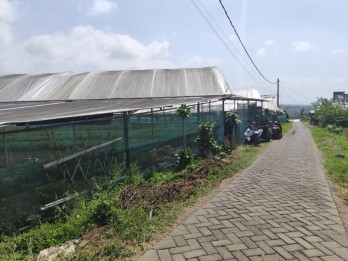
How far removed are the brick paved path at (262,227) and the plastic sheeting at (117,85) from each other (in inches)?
417

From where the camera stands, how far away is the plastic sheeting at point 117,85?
1755cm

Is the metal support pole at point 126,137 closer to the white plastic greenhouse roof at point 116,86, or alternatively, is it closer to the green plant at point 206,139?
the green plant at point 206,139

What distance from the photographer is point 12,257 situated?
13.3 feet

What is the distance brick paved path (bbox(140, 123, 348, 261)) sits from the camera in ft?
13.1

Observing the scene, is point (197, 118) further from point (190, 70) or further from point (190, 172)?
point (190, 70)

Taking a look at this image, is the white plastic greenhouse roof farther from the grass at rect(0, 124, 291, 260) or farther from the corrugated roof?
the grass at rect(0, 124, 291, 260)

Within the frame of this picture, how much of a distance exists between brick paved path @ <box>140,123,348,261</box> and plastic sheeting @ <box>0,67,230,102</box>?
10.6 meters

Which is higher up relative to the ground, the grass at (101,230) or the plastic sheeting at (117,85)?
the plastic sheeting at (117,85)

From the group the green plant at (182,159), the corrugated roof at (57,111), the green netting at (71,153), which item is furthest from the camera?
the green plant at (182,159)

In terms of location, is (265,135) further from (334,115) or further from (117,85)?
(334,115)

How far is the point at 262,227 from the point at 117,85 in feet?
50.3

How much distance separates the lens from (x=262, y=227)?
4797 millimetres

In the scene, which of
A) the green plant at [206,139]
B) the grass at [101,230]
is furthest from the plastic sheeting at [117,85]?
the grass at [101,230]

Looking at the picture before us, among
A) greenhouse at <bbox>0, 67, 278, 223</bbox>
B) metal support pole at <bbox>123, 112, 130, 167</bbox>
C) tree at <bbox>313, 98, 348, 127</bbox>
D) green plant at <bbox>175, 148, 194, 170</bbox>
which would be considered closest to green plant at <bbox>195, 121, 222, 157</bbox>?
greenhouse at <bbox>0, 67, 278, 223</bbox>
